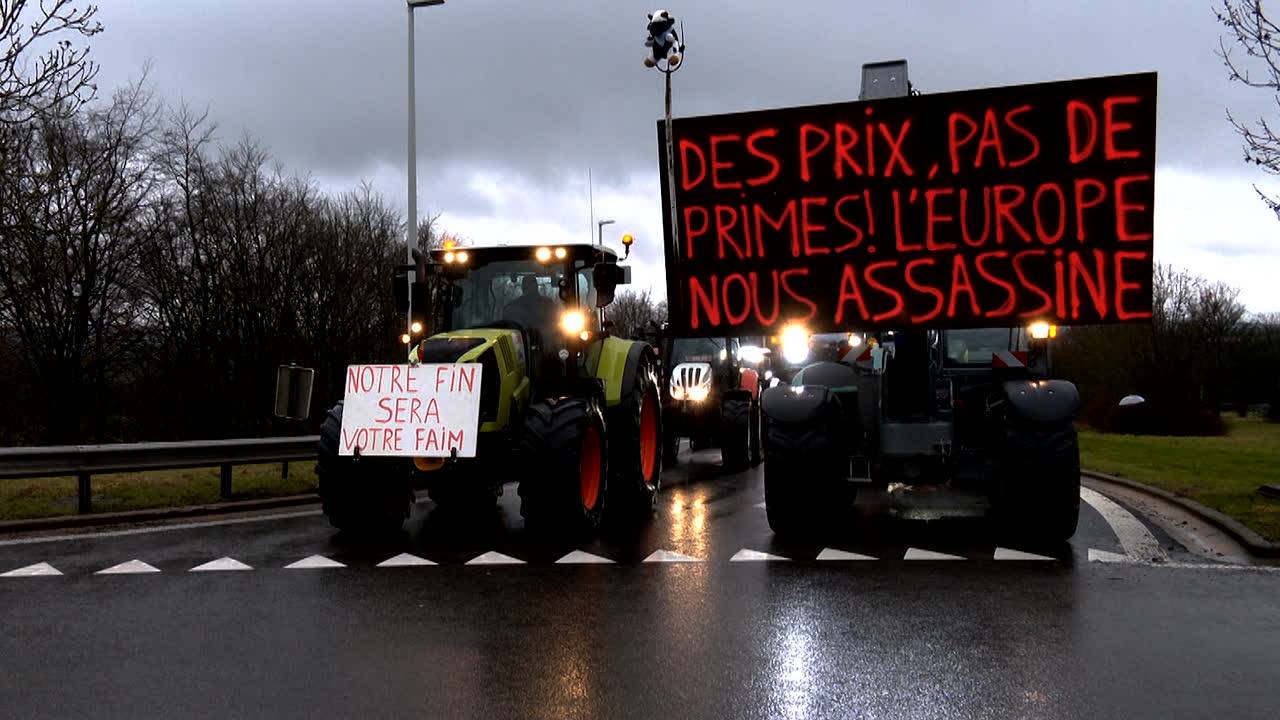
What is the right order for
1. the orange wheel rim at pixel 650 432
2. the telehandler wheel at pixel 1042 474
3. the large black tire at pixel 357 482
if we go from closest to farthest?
the telehandler wheel at pixel 1042 474 → the large black tire at pixel 357 482 → the orange wheel rim at pixel 650 432

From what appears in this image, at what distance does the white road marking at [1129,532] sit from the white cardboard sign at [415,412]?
538cm

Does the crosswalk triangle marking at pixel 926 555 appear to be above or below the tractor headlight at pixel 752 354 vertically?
below

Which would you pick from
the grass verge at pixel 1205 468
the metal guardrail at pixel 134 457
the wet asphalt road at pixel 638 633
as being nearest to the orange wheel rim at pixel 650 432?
the wet asphalt road at pixel 638 633

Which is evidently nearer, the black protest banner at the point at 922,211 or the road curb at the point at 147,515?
the black protest banner at the point at 922,211

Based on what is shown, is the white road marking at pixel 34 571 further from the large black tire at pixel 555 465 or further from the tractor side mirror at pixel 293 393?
the large black tire at pixel 555 465

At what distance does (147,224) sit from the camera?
32.7 m

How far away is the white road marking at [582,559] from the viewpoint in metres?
8.36

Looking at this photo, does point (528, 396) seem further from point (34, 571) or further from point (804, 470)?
point (34, 571)

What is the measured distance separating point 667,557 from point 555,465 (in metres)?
1.19

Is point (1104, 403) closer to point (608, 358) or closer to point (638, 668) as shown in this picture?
point (608, 358)

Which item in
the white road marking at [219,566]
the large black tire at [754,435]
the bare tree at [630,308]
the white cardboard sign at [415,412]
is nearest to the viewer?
the white road marking at [219,566]

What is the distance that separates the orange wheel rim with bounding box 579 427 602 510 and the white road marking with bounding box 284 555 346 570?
90.2 inches

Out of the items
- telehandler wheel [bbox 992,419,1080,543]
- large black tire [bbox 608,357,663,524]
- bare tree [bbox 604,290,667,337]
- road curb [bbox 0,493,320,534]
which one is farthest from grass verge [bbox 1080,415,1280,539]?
bare tree [bbox 604,290,667,337]

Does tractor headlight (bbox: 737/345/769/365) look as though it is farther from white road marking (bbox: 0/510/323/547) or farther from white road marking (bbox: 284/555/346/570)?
white road marking (bbox: 284/555/346/570)
